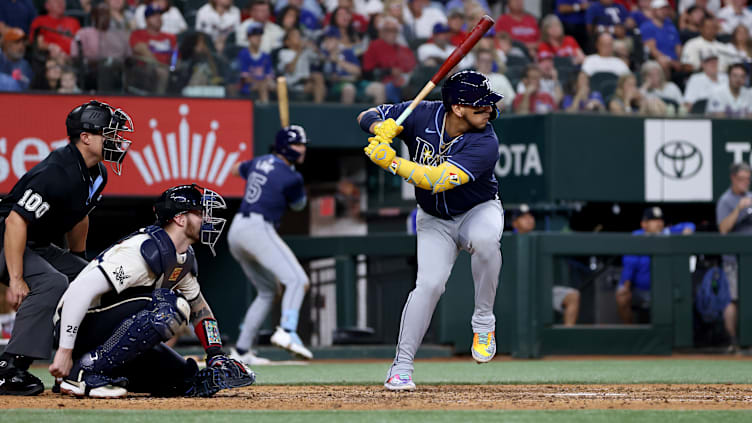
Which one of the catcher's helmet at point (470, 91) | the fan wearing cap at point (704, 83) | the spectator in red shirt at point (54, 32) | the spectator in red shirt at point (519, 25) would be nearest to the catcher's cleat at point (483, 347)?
the catcher's helmet at point (470, 91)

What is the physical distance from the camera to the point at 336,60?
1221cm

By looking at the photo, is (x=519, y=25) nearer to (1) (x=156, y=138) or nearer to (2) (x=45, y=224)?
(1) (x=156, y=138)

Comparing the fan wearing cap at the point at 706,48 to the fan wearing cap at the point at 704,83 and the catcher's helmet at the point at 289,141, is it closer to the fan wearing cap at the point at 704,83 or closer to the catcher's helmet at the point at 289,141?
the fan wearing cap at the point at 704,83

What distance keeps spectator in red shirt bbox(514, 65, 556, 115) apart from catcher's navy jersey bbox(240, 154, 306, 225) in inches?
154

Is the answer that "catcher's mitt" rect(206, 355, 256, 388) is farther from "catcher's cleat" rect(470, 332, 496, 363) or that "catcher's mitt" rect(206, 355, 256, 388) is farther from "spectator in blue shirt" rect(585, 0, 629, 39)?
"spectator in blue shirt" rect(585, 0, 629, 39)

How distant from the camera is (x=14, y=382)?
5.57 metres

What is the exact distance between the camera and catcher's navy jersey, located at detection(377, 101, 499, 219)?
5805 millimetres

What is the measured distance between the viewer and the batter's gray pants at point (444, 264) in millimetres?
5852

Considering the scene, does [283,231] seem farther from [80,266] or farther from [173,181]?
[80,266]

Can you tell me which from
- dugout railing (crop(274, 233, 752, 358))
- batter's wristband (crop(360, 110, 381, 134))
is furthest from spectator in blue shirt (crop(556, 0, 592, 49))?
batter's wristband (crop(360, 110, 381, 134))

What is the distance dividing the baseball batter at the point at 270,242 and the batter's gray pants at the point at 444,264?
3438 millimetres

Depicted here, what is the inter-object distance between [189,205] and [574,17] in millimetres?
10113

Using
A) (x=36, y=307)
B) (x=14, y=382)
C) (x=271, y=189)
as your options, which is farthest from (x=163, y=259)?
(x=271, y=189)

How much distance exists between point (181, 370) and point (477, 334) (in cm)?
165
